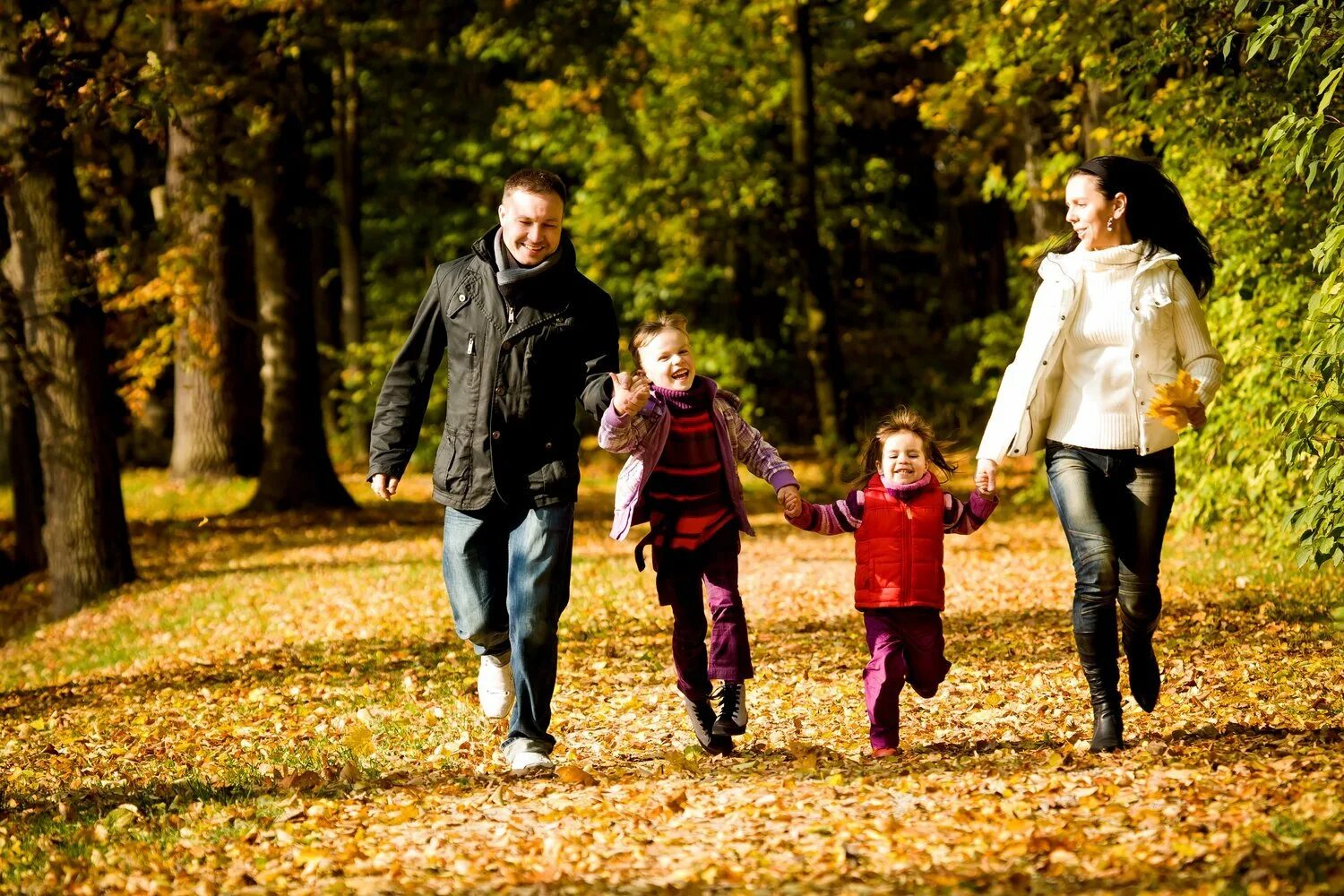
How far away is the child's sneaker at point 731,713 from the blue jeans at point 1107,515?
1361 mm

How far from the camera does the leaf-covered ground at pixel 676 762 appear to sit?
4891mm

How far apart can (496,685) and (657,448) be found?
1.20 m

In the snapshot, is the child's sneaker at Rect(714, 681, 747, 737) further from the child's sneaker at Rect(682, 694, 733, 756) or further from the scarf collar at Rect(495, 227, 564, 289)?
the scarf collar at Rect(495, 227, 564, 289)

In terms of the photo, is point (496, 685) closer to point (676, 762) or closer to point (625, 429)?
point (676, 762)

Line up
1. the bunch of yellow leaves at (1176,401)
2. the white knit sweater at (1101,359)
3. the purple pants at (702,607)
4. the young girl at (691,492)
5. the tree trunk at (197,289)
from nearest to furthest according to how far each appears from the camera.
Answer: the bunch of yellow leaves at (1176,401), the white knit sweater at (1101,359), the young girl at (691,492), the purple pants at (702,607), the tree trunk at (197,289)

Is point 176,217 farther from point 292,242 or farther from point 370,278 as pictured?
point 370,278

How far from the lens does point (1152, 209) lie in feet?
20.0

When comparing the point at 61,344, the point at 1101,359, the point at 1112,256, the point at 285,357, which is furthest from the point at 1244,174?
the point at 285,357

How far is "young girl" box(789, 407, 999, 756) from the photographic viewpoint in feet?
20.5

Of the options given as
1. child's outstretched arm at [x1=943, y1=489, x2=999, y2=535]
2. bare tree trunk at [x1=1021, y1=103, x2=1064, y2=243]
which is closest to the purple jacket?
child's outstretched arm at [x1=943, y1=489, x2=999, y2=535]

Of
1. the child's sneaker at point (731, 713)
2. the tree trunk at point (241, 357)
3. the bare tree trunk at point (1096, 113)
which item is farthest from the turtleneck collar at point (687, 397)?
the tree trunk at point (241, 357)

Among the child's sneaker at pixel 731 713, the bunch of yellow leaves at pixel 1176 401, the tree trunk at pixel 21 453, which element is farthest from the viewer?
the tree trunk at pixel 21 453

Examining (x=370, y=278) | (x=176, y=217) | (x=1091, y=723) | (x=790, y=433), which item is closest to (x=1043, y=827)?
(x=1091, y=723)

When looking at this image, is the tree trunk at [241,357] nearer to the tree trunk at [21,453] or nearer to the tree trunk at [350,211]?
the tree trunk at [21,453]
